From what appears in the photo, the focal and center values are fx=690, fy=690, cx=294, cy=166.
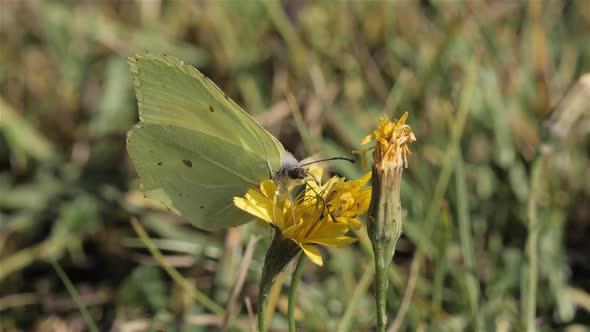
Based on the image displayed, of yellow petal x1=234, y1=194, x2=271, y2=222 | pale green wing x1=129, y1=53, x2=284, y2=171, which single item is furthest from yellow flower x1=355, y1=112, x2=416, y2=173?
pale green wing x1=129, y1=53, x2=284, y2=171

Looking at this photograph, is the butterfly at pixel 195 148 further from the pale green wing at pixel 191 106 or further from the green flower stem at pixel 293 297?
the green flower stem at pixel 293 297

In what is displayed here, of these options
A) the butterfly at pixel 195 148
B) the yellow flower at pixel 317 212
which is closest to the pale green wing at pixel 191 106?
the butterfly at pixel 195 148

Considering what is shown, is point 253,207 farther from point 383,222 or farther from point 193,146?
point 193,146

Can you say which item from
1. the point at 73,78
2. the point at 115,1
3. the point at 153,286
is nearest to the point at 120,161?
the point at 73,78

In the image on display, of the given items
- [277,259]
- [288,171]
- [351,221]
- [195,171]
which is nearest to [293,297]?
[277,259]

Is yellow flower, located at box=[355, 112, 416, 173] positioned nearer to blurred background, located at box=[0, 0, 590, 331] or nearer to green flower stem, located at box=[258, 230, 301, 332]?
green flower stem, located at box=[258, 230, 301, 332]

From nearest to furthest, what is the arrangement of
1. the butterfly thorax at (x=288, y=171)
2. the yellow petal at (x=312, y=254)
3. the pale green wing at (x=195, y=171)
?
1. the yellow petal at (x=312, y=254)
2. the butterfly thorax at (x=288, y=171)
3. the pale green wing at (x=195, y=171)
